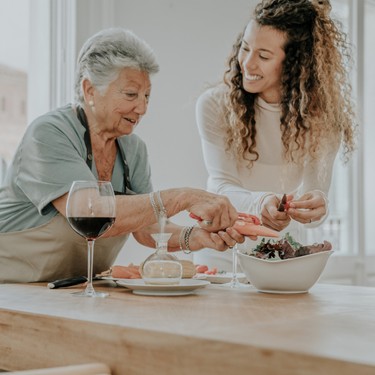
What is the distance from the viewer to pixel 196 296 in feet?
4.94

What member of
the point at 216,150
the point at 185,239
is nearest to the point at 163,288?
the point at 185,239

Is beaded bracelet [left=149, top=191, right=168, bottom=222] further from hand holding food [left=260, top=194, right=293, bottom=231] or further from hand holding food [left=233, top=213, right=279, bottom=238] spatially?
hand holding food [left=260, top=194, right=293, bottom=231]

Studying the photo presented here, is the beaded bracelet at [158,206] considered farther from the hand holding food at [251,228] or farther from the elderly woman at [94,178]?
the hand holding food at [251,228]

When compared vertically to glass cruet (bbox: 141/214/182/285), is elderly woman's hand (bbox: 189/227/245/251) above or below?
above

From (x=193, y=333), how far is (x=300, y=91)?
179 cm

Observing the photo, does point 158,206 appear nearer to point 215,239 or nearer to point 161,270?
point 215,239

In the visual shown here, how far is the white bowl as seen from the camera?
1599mm

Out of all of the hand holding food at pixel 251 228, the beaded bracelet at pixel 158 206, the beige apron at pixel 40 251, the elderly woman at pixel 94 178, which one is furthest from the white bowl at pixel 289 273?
the beige apron at pixel 40 251

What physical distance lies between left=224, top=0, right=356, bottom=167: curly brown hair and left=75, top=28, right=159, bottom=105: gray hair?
59 cm

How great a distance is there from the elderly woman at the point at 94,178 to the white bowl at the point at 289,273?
0.18 meters

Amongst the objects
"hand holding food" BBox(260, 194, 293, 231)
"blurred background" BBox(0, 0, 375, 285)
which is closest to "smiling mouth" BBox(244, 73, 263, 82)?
"blurred background" BBox(0, 0, 375, 285)

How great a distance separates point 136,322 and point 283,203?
94 cm

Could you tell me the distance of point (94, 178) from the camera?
75.7 inches

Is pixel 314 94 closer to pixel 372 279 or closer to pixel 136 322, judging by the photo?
pixel 136 322
